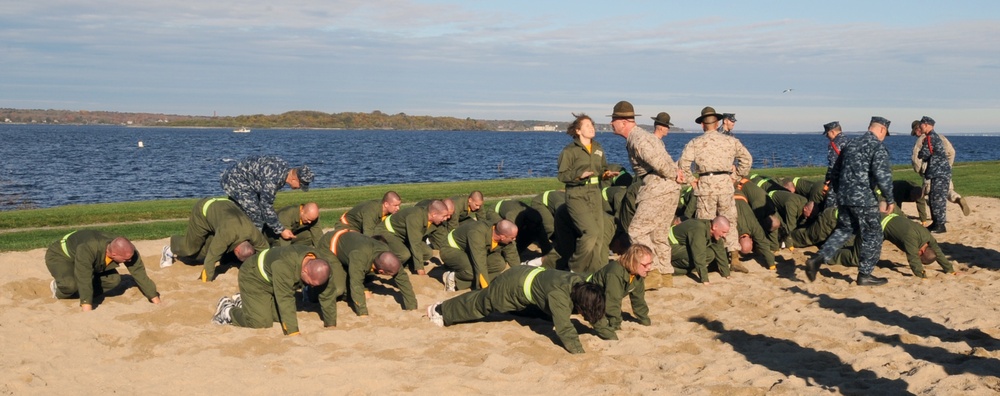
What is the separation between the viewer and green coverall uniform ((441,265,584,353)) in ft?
27.6

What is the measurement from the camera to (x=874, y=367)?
24.8ft

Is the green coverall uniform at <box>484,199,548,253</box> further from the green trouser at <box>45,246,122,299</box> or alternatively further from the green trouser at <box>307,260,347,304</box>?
the green trouser at <box>45,246,122,299</box>

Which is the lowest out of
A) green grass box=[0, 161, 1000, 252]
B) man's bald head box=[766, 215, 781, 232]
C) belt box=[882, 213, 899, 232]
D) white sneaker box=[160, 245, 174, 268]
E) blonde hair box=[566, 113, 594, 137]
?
green grass box=[0, 161, 1000, 252]

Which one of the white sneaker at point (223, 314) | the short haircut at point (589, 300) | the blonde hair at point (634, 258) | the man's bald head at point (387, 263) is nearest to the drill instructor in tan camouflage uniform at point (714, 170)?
the blonde hair at point (634, 258)

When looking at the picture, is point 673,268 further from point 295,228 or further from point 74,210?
point 74,210

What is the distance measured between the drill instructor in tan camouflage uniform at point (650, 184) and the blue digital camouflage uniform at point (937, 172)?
19.8 feet

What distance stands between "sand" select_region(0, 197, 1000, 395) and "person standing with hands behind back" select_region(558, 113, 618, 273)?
98cm

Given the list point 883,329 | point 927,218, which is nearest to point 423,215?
point 883,329

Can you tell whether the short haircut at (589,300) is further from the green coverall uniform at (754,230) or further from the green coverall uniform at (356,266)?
the green coverall uniform at (754,230)

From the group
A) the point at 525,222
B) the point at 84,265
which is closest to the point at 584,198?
the point at 525,222

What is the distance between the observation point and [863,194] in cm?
1057

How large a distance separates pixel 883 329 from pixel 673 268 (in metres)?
2.97

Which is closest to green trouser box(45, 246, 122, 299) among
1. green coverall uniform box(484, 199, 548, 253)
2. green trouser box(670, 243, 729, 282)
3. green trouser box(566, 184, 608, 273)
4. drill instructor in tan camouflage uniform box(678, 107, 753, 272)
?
green coverall uniform box(484, 199, 548, 253)

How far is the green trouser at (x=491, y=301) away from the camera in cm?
894
